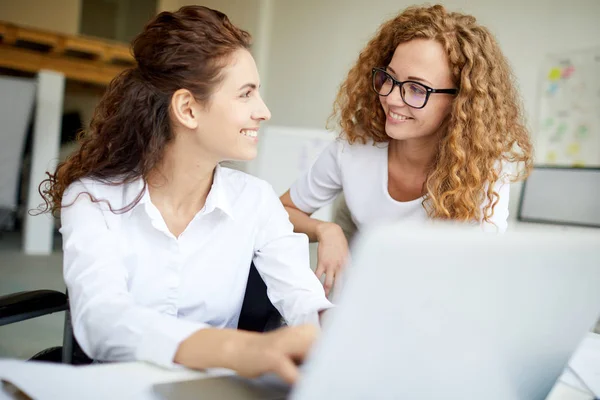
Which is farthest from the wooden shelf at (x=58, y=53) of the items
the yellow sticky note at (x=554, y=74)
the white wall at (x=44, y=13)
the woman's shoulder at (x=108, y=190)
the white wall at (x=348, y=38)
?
the woman's shoulder at (x=108, y=190)

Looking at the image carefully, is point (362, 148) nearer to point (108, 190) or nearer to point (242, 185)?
point (242, 185)

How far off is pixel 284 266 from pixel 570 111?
2323mm

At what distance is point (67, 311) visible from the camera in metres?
1.00

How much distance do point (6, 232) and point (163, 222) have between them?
3.82m

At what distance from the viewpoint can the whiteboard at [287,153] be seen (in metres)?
3.56

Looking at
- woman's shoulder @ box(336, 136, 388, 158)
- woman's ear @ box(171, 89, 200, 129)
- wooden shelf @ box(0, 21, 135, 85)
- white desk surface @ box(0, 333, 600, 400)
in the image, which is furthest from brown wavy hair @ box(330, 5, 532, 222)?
wooden shelf @ box(0, 21, 135, 85)

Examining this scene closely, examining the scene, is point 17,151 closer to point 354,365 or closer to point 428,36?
point 428,36

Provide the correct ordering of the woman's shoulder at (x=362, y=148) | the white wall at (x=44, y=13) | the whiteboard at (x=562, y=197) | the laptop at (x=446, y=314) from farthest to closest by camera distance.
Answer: the white wall at (x=44, y=13) → the whiteboard at (x=562, y=197) → the woman's shoulder at (x=362, y=148) → the laptop at (x=446, y=314)

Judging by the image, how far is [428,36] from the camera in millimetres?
1306

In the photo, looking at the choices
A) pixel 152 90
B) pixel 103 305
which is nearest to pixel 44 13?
pixel 152 90

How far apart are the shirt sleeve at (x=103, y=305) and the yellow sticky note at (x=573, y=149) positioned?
8.42ft

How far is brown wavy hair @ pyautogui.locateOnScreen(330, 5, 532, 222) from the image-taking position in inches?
50.4

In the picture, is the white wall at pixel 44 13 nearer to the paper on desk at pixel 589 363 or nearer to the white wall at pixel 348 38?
the white wall at pixel 348 38

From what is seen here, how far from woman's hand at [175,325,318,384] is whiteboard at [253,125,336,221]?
9.57 feet
